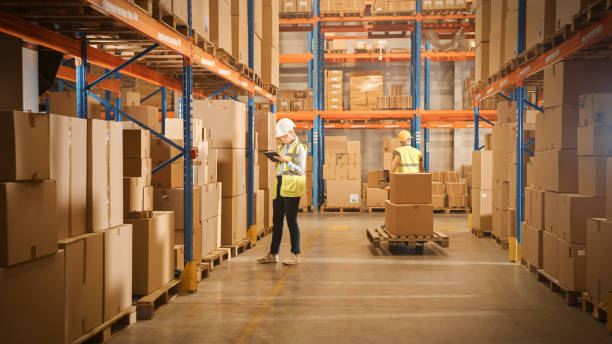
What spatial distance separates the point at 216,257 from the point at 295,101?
31.6 feet

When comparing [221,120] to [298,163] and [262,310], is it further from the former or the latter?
[262,310]

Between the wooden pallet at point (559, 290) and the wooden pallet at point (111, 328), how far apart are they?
13.9ft

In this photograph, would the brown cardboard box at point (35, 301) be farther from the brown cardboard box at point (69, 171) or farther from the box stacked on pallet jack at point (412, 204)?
the box stacked on pallet jack at point (412, 204)

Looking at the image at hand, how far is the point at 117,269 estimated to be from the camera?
428 centimetres

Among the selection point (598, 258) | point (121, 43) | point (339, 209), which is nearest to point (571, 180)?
point (598, 258)

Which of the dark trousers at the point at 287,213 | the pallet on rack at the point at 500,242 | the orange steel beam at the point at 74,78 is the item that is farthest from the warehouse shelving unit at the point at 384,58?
the dark trousers at the point at 287,213

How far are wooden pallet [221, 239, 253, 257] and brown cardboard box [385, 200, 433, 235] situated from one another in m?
2.40

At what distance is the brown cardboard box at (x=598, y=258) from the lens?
178 inches

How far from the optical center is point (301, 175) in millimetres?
6984

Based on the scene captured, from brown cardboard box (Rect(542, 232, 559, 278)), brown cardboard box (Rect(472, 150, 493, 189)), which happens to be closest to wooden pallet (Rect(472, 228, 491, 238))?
brown cardboard box (Rect(472, 150, 493, 189))

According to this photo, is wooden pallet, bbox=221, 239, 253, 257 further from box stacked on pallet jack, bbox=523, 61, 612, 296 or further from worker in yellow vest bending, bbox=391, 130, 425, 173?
box stacked on pallet jack, bbox=523, 61, 612, 296

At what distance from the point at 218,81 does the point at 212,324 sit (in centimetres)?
532

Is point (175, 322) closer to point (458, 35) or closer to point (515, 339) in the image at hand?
point (515, 339)

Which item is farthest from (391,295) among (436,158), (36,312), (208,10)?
(436,158)
